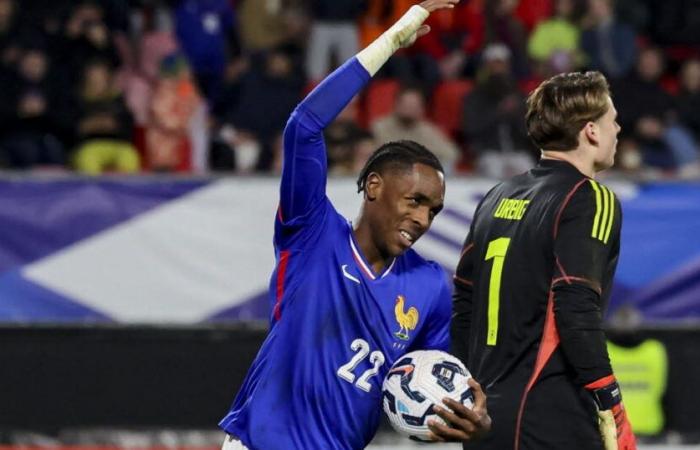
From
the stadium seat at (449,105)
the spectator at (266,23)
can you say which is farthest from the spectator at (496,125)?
the spectator at (266,23)

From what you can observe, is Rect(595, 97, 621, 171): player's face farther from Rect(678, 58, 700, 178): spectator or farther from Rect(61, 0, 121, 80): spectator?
Rect(678, 58, 700, 178): spectator

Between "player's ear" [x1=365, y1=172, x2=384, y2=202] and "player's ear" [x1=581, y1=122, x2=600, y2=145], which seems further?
"player's ear" [x1=581, y1=122, x2=600, y2=145]

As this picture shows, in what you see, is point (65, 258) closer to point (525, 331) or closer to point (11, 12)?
point (11, 12)

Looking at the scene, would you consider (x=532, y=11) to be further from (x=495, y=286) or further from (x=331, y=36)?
(x=495, y=286)

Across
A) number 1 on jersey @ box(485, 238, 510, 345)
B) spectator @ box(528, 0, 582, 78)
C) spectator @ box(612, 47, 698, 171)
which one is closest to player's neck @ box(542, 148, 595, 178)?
number 1 on jersey @ box(485, 238, 510, 345)

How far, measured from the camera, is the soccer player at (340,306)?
4629mm

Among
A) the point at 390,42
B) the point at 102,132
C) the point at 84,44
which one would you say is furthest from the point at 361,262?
the point at 84,44

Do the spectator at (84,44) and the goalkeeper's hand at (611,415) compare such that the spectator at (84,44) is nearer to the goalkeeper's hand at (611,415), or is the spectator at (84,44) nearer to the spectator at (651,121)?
the spectator at (651,121)

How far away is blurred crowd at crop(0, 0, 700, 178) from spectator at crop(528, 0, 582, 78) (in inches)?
0.5

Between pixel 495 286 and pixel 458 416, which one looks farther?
pixel 495 286

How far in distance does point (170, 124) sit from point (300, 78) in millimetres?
1383

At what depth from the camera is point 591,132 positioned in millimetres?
4906

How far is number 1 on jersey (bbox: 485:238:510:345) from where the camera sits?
16.2ft

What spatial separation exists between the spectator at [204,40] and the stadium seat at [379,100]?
1.38 m
